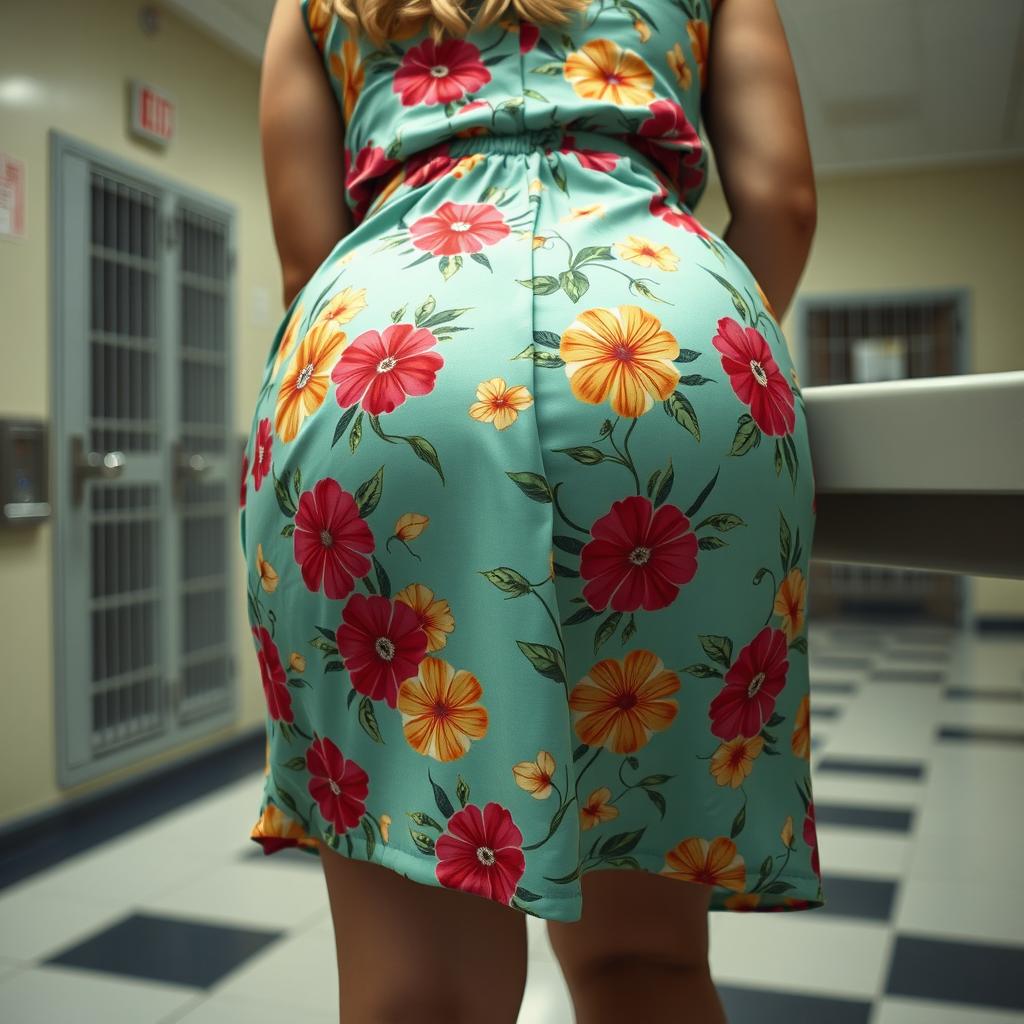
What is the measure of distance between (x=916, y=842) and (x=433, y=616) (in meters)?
2.47

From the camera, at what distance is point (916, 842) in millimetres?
2682

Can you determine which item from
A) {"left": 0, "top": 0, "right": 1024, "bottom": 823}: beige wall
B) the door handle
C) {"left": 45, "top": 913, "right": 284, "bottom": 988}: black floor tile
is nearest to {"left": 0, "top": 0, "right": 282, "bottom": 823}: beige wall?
{"left": 0, "top": 0, "right": 1024, "bottom": 823}: beige wall

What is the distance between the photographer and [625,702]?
0.60 m

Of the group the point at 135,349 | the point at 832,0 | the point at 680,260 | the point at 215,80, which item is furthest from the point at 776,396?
the point at 832,0

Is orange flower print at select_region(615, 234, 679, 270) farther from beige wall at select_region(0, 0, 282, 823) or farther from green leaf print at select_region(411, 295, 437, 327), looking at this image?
beige wall at select_region(0, 0, 282, 823)

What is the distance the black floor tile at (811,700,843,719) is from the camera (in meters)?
4.25

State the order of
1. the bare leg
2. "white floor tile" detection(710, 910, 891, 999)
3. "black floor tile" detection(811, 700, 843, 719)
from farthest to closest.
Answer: "black floor tile" detection(811, 700, 843, 719)
"white floor tile" detection(710, 910, 891, 999)
the bare leg

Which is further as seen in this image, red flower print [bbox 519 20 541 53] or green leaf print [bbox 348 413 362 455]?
red flower print [bbox 519 20 541 53]

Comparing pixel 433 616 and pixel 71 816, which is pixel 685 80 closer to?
pixel 433 616

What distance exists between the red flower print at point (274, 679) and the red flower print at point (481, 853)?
0.43 feet

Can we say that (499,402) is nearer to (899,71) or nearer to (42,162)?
(42,162)

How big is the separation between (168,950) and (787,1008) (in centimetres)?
115

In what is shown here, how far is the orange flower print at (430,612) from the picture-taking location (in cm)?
58

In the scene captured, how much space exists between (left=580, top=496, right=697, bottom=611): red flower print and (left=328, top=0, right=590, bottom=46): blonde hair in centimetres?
33
